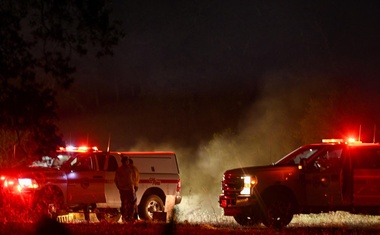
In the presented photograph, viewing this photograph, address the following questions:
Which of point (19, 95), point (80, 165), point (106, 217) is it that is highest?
point (19, 95)

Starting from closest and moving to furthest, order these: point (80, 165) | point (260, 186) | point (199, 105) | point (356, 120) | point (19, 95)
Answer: point (260, 186), point (19, 95), point (80, 165), point (356, 120), point (199, 105)

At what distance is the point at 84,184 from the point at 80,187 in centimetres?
14

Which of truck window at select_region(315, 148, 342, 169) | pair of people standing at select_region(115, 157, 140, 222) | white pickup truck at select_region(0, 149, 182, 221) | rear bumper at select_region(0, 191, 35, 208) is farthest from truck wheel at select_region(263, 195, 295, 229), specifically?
rear bumper at select_region(0, 191, 35, 208)

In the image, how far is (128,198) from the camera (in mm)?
19516

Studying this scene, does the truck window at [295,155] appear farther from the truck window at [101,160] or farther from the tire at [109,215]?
the tire at [109,215]

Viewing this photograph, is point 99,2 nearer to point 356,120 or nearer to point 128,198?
point 128,198

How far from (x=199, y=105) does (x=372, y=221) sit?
50.1m

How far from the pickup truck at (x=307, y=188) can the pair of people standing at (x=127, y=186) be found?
3102mm

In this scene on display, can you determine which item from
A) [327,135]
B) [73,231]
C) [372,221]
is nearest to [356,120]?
[327,135]

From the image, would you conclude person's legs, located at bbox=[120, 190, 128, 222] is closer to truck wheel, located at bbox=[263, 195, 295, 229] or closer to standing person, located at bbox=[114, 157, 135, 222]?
standing person, located at bbox=[114, 157, 135, 222]

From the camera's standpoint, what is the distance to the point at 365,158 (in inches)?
688

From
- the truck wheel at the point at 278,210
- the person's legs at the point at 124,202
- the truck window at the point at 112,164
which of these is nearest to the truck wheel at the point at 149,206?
the truck window at the point at 112,164

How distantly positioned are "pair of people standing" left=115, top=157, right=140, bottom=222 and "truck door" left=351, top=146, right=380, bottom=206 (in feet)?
18.2

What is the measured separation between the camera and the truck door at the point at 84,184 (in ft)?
65.7
